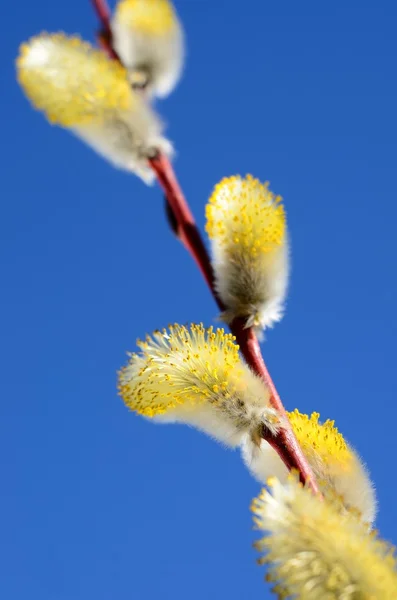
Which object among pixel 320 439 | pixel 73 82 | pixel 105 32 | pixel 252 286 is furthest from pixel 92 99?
pixel 320 439

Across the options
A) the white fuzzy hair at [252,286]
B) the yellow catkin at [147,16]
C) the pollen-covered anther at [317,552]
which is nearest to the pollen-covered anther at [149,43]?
the yellow catkin at [147,16]

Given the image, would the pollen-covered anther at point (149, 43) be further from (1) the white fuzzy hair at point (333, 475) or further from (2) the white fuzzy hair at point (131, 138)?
(1) the white fuzzy hair at point (333, 475)

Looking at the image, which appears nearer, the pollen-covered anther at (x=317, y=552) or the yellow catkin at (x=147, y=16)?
the pollen-covered anther at (x=317, y=552)

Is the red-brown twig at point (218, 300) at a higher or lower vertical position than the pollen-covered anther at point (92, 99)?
lower

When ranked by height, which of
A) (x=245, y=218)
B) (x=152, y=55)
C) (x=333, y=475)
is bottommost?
(x=333, y=475)

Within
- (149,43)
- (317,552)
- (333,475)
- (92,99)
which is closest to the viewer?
(317,552)

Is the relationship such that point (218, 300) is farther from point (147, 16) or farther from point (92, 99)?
point (147, 16)
